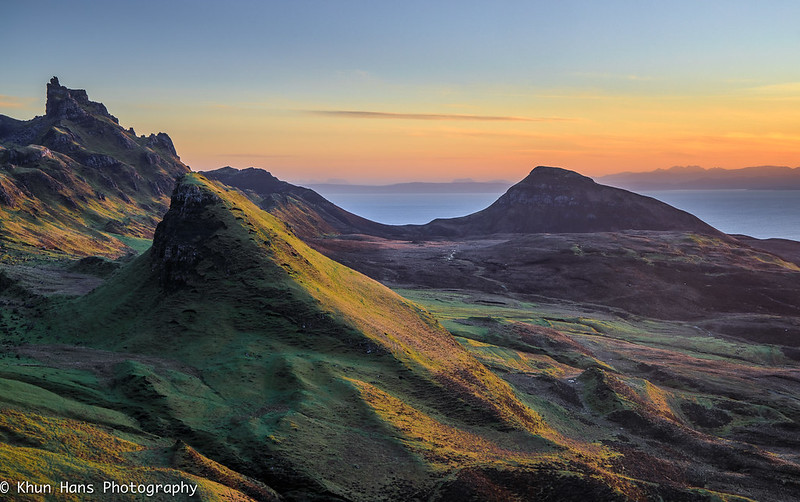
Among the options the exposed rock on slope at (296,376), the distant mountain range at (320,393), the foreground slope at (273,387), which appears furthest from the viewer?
the exposed rock on slope at (296,376)

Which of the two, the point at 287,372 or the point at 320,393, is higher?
the point at 287,372

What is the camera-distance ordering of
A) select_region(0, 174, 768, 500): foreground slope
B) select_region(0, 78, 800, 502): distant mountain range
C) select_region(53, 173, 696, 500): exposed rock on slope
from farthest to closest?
select_region(53, 173, 696, 500): exposed rock on slope, select_region(0, 174, 768, 500): foreground slope, select_region(0, 78, 800, 502): distant mountain range

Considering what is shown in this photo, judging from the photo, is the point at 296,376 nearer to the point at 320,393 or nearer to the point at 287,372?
the point at 287,372

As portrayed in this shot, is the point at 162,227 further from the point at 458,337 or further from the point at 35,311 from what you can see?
the point at 458,337

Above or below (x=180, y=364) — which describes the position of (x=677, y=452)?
below

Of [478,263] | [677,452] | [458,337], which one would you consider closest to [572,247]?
[478,263]

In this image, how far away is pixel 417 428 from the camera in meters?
41.7

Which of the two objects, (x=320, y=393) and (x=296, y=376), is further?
(x=296, y=376)

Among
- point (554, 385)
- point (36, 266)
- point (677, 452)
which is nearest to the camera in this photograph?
point (677, 452)

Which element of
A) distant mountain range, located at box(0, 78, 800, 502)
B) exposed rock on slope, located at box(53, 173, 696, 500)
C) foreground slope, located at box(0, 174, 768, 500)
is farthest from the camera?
exposed rock on slope, located at box(53, 173, 696, 500)

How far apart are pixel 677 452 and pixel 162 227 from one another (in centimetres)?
6116

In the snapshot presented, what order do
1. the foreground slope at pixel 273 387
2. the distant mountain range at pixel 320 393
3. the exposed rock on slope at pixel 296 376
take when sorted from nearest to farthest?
1. the distant mountain range at pixel 320 393
2. the foreground slope at pixel 273 387
3. the exposed rock on slope at pixel 296 376

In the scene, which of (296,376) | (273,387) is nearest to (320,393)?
(296,376)

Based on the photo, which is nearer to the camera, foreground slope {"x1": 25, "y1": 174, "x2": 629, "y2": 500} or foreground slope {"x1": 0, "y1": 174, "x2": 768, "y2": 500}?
foreground slope {"x1": 0, "y1": 174, "x2": 768, "y2": 500}
